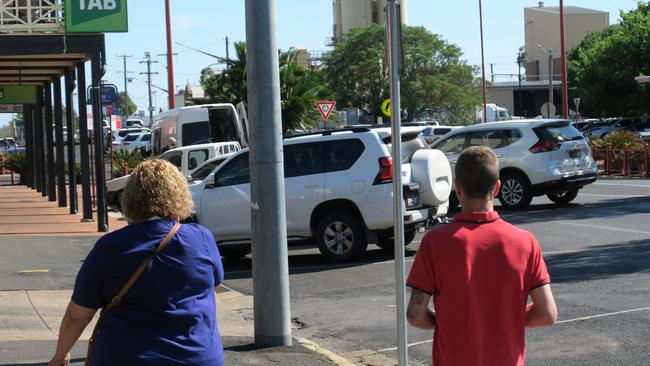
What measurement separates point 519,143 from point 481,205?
17180 mm

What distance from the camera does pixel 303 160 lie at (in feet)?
50.0

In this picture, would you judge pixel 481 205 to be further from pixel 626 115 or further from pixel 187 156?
pixel 626 115

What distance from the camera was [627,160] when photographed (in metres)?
33.2

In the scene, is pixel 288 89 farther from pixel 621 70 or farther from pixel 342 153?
pixel 342 153

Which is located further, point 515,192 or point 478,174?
point 515,192

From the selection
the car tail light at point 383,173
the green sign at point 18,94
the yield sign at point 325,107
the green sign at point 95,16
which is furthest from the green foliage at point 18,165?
the car tail light at point 383,173

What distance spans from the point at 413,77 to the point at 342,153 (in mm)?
65657

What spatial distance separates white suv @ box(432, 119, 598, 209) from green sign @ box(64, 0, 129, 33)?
7066 millimetres

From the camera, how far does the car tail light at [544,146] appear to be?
2077cm

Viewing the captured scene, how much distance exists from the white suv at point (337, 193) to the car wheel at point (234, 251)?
0.29 m

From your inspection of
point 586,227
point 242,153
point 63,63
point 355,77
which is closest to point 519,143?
point 586,227

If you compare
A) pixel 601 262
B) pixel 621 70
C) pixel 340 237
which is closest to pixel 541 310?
pixel 601 262

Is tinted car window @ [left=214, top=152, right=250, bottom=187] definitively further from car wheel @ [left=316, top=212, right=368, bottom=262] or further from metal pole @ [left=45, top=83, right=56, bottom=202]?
metal pole @ [left=45, top=83, right=56, bottom=202]

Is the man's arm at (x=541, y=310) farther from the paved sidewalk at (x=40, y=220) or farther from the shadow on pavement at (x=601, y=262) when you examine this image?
the paved sidewalk at (x=40, y=220)
